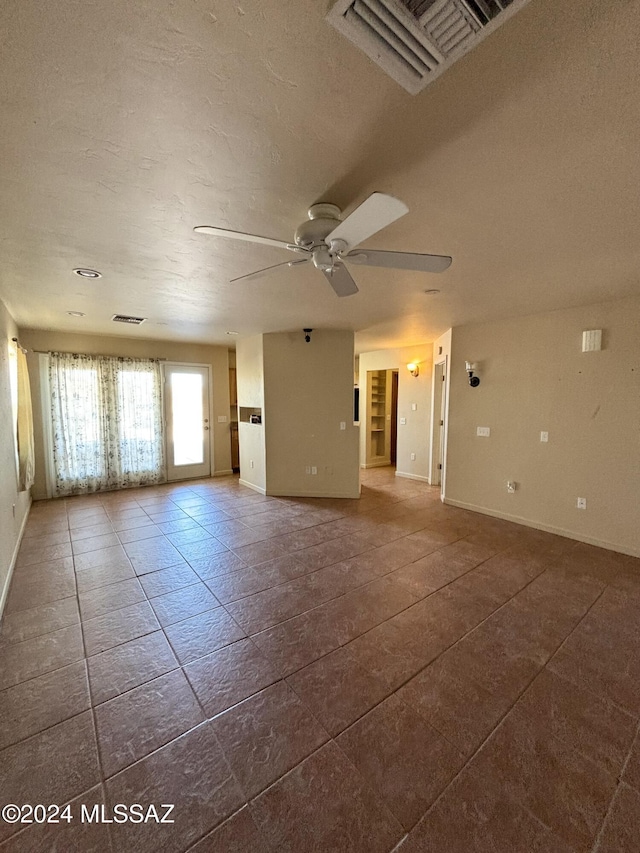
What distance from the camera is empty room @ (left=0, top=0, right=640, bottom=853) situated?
99 centimetres

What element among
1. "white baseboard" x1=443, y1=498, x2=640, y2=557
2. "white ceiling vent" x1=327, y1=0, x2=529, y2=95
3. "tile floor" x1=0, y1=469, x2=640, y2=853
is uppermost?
"white ceiling vent" x1=327, y1=0, x2=529, y2=95

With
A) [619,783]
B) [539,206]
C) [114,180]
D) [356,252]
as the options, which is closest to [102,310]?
[114,180]

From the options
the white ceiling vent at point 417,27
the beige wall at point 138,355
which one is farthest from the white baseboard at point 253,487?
the white ceiling vent at point 417,27

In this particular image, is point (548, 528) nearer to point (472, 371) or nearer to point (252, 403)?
point (472, 371)

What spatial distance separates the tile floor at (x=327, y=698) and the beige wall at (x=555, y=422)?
588 millimetres

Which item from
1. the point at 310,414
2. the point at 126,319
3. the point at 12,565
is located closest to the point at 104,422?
the point at 126,319

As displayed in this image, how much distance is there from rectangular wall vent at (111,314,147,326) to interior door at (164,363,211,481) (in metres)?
1.71

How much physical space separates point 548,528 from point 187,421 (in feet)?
19.0

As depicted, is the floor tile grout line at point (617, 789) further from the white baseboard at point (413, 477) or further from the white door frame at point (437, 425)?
the white baseboard at point (413, 477)

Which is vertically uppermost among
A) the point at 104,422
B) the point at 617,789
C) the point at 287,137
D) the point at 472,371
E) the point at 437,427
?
the point at 287,137

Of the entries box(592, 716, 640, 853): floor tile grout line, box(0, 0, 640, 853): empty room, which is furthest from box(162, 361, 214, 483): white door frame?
box(592, 716, 640, 853): floor tile grout line

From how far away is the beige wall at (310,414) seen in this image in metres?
5.07

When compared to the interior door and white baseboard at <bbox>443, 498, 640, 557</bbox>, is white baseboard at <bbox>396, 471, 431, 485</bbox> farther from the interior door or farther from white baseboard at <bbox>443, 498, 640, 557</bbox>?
the interior door

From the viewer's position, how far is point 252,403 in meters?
5.58
